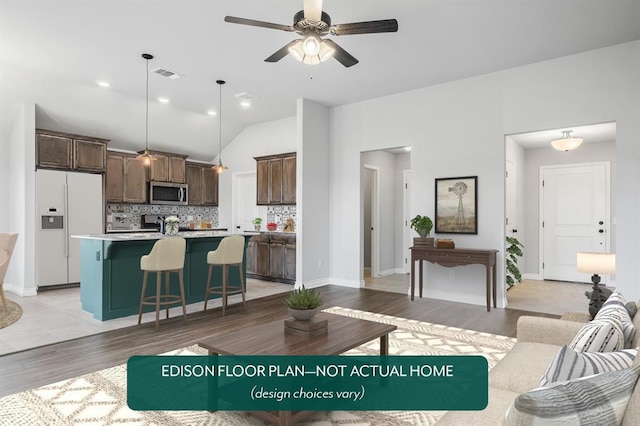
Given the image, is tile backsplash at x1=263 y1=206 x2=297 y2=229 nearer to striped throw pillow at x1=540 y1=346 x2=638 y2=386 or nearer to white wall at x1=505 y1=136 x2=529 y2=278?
white wall at x1=505 y1=136 x2=529 y2=278

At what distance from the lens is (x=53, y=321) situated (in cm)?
441

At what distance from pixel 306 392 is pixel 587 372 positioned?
1.52 meters

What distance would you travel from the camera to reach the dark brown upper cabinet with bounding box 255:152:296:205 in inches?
291

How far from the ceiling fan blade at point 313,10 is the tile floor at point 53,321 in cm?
362

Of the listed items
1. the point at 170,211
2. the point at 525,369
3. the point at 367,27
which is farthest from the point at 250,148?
the point at 525,369

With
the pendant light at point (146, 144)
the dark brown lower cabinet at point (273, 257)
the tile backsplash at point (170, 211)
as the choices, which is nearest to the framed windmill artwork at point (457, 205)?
the dark brown lower cabinet at point (273, 257)

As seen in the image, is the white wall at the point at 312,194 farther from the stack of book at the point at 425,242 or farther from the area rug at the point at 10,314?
the area rug at the point at 10,314

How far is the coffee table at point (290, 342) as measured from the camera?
218 centimetres

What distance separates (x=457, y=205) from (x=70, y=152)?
620cm

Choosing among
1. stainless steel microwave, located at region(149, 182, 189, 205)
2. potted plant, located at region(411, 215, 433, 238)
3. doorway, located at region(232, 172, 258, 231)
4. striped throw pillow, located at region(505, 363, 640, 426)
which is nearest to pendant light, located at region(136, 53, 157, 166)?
stainless steel microwave, located at region(149, 182, 189, 205)

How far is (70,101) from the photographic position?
6.29 metres

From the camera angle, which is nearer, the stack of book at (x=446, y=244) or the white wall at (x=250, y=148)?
the stack of book at (x=446, y=244)

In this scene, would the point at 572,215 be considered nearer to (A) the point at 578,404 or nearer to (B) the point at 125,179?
(A) the point at 578,404

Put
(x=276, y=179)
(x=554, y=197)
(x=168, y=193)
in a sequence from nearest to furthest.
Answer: (x=554, y=197)
(x=276, y=179)
(x=168, y=193)
